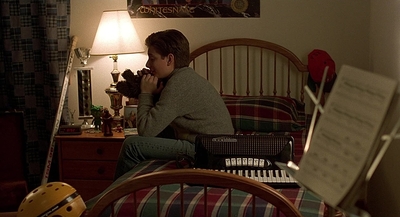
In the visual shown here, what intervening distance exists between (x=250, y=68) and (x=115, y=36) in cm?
87

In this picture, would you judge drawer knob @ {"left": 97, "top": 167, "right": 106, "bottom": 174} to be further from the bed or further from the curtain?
the bed

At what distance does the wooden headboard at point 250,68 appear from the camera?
360 cm

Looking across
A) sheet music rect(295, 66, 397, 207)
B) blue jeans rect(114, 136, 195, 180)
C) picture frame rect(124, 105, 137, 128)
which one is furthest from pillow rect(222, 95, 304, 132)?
sheet music rect(295, 66, 397, 207)

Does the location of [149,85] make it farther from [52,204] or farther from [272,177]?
[52,204]

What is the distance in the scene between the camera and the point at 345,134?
2.69 ft

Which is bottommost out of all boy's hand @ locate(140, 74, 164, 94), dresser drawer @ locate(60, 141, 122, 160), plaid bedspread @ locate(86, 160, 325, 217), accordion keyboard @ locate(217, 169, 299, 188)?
dresser drawer @ locate(60, 141, 122, 160)

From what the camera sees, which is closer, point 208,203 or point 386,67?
point 208,203

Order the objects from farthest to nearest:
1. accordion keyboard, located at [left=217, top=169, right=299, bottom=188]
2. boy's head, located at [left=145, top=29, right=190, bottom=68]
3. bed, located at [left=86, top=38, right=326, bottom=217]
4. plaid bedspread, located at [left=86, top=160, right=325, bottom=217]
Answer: bed, located at [left=86, top=38, right=326, bottom=217]
boy's head, located at [left=145, top=29, right=190, bottom=68]
accordion keyboard, located at [left=217, top=169, right=299, bottom=188]
plaid bedspread, located at [left=86, top=160, right=325, bottom=217]

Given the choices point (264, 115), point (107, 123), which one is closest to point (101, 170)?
point (107, 123)

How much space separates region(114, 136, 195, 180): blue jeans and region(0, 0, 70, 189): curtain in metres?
1.15

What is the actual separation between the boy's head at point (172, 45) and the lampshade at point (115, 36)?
24.3 inches

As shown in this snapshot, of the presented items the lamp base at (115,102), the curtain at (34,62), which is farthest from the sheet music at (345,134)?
the curtain at (34,62)

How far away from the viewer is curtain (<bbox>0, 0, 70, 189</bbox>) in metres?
3.64

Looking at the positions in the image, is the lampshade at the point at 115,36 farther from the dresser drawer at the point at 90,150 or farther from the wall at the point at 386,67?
the wall at the point at 386,67
